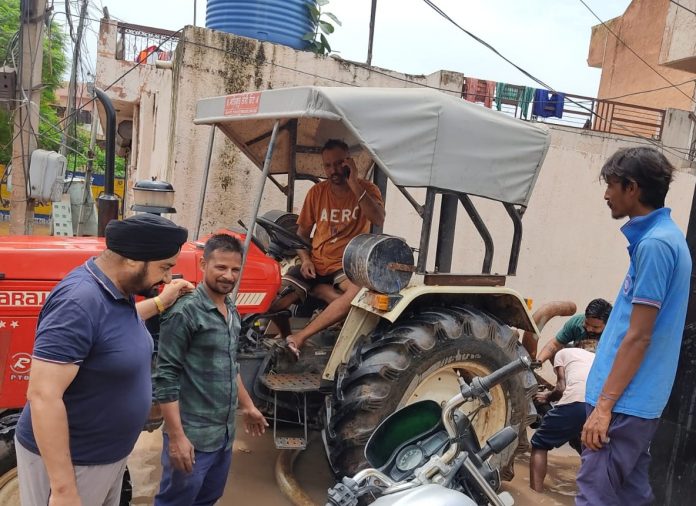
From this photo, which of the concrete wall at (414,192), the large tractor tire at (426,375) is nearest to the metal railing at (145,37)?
the concrete wall at (414,192)

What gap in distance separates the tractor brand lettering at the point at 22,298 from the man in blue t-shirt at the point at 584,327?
10.4 feet

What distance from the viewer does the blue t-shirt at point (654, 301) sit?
6.77 ft

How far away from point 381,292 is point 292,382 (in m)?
0.75

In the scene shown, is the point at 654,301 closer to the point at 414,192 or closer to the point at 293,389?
the point at 293,389

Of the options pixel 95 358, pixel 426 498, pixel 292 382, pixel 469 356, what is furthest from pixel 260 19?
pixel 426 498

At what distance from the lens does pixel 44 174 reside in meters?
6.03

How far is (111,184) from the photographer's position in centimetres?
452

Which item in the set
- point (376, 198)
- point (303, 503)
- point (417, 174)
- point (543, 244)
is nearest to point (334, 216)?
point (376, 198)

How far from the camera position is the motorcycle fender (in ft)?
5.50

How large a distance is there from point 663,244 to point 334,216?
7.26 ft

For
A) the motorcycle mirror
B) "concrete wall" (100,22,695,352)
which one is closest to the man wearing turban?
the motorcycle mirror

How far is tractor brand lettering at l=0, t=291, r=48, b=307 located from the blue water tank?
4.13 meters

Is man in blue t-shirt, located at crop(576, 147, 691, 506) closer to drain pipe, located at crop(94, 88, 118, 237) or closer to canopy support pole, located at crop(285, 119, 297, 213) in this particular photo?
canopy support pole, located at crop(285, 119, 297, 213)

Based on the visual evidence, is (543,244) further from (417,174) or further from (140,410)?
(140,410)
